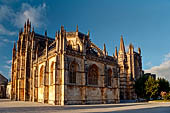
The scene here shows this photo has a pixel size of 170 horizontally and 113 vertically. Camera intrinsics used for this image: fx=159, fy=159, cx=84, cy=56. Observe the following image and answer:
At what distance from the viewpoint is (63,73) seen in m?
24.6

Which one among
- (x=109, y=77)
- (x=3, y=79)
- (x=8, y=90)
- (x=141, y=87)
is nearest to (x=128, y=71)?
(x=141, y=87)

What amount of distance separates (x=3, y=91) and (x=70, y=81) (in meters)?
40.8

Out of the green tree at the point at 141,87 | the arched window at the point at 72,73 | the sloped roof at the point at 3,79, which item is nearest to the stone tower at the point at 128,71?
the green tree at the point at 141,87

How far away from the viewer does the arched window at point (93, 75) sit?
2952 cm

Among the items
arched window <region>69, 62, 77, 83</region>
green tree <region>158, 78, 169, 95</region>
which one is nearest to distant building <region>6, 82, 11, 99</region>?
arched window <region>69, 62, 77, 83</region>

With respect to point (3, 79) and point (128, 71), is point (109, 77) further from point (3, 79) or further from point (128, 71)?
point (3, 79)

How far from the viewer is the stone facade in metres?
25.1

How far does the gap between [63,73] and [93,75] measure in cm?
750

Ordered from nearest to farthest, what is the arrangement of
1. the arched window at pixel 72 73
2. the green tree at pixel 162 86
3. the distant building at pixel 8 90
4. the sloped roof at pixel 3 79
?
the arched window at pixel 72 73 → the green tree at pixel 162 86 → the distant building at pixel 8 90 → the sloped roof at pixel 3 79

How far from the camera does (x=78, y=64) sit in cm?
2720

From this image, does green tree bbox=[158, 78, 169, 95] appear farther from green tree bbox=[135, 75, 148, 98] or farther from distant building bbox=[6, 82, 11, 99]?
distant building bbox=[6, 82, 11, 99]

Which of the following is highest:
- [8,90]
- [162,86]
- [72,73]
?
[72,73]

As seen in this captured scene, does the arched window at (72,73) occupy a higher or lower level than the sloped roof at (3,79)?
higher

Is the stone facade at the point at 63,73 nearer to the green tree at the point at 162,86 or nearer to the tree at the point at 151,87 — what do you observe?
the tree at the point at 151,87
